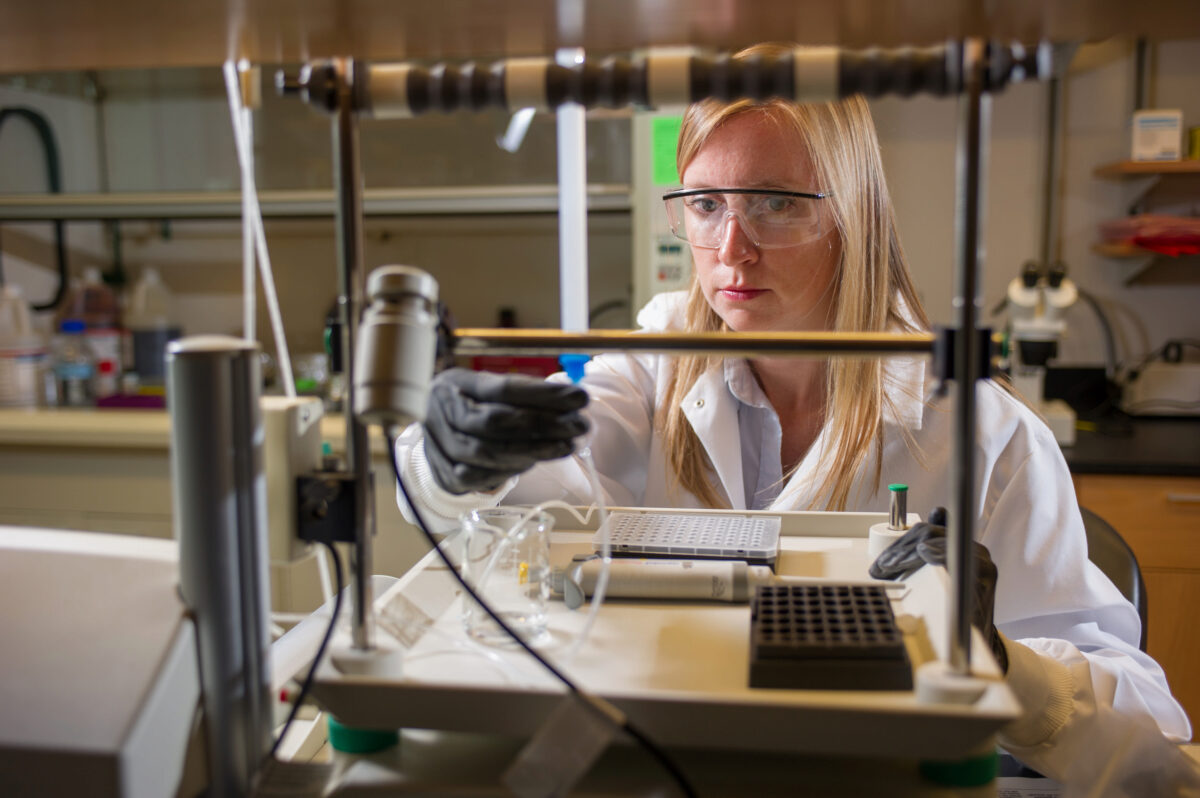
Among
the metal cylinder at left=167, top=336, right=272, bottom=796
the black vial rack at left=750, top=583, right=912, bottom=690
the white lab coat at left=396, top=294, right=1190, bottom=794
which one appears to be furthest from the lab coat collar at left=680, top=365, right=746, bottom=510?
the metal cylinder at left=167, top=336, right=272, bottom=796

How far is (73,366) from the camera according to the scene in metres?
2.69

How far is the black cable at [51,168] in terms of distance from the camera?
2922 mm

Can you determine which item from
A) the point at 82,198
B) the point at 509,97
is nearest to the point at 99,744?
the point at 509,97

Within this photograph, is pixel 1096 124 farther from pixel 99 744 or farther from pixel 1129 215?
pixel 99 744

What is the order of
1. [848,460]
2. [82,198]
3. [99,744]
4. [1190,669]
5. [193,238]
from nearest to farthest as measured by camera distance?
[99,744] → [848,460] → [1190,669] → [82,198] → [193,238]

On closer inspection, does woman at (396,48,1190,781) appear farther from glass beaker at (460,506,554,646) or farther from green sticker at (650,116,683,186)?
green sticker at (650,116,683,186)

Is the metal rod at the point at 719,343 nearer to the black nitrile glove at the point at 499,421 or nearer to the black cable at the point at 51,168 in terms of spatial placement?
the black nitrile glove at the point at 499,421

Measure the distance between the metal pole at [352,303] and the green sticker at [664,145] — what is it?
1.83 metres

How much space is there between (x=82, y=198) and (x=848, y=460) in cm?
235

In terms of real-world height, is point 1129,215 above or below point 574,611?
above

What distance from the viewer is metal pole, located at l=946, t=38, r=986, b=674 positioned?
50 centimetres

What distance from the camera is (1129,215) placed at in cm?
269

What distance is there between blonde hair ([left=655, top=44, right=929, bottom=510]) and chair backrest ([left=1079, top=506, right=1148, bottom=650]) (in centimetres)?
33

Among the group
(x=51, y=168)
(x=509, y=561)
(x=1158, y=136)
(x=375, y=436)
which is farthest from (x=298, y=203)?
(x=1158, y=136)
